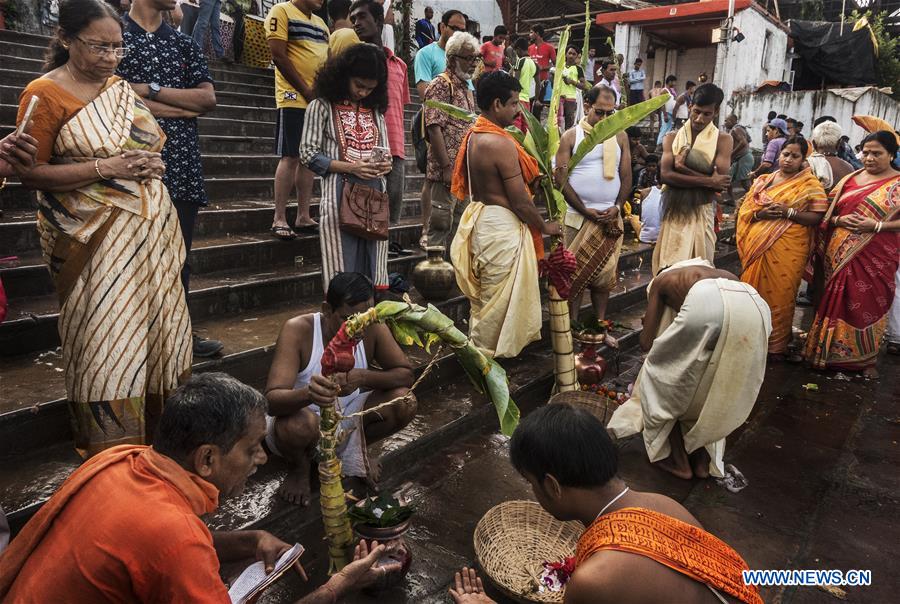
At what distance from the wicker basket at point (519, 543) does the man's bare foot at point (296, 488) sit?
2.71 feet

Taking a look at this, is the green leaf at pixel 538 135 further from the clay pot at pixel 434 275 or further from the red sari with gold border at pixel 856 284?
the red sari with gold border at pixel 856 284

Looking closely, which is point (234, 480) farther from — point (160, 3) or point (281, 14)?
point (281, 14)

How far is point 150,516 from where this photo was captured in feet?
4.83

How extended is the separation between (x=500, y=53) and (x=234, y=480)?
773 centimetres

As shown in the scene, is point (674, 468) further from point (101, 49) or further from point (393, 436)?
point (101, 49)

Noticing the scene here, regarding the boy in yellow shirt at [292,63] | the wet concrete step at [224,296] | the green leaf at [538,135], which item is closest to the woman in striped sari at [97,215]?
the wet concrete step at [224,296]

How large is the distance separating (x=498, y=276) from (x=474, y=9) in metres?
13.1

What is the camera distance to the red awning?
662 inches

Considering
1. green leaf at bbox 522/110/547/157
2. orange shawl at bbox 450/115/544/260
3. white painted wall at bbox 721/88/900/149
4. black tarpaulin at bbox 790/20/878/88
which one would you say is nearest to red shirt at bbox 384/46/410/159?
orange shawl at bbox 450/115/544/260

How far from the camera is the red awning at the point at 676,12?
16812 millimetres

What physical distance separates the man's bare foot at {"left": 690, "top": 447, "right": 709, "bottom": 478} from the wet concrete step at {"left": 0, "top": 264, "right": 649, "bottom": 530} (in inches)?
50.4

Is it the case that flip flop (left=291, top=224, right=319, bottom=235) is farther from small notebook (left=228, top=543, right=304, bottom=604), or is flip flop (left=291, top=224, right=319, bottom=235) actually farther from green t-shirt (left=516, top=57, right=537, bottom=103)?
green t-shirt (left=516, top=57, right=537, bottom=103)

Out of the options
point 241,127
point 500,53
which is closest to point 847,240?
point 500,53

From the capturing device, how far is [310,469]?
312cm
